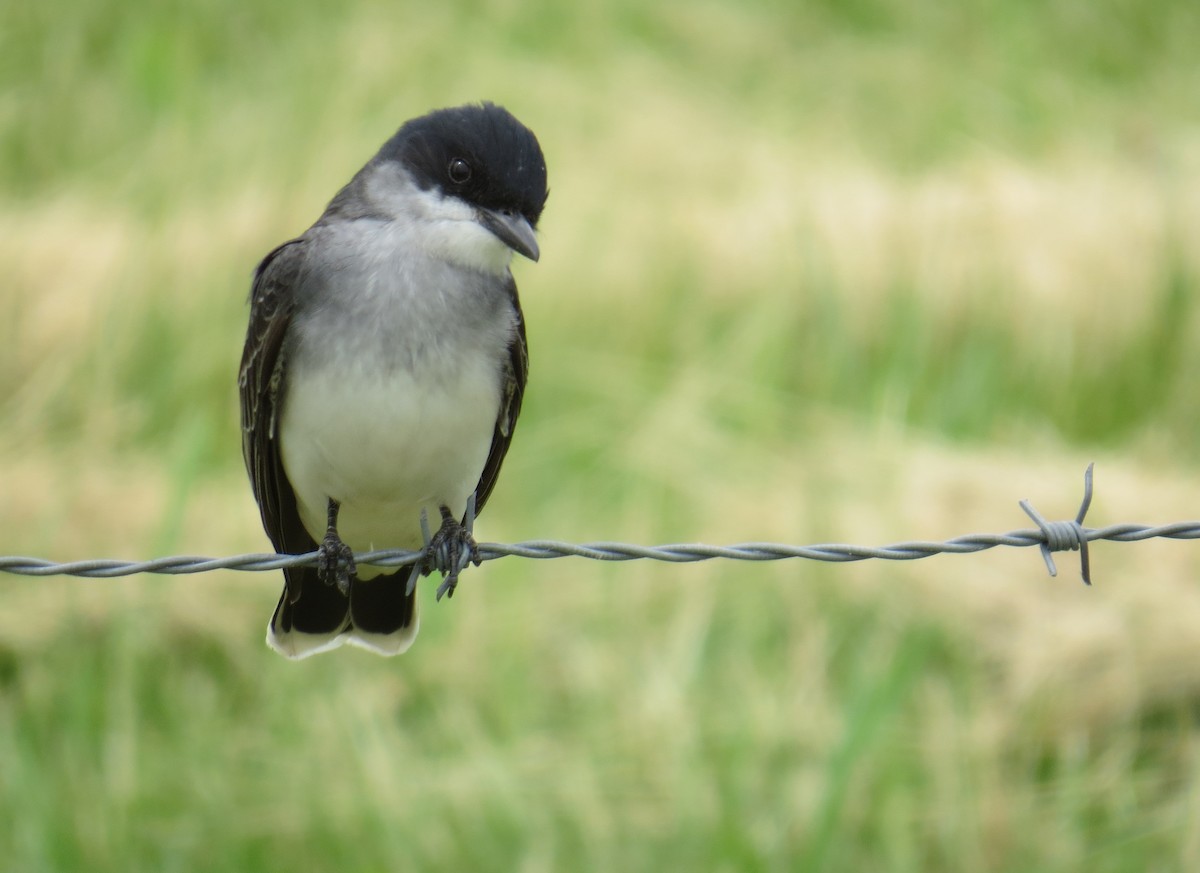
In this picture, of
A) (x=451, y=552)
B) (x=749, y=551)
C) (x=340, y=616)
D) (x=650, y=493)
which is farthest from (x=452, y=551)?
(x=650, y=493)

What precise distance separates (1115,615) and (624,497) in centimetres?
209

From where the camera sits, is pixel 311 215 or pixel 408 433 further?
pixel 311 215

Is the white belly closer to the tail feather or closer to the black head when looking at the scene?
the tail feather

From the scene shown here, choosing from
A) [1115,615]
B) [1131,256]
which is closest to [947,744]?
[1115,615]

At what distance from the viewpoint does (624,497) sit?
687 cm

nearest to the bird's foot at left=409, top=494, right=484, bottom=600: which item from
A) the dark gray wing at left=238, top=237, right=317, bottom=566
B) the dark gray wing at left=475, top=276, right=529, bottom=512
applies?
the dark gray wing at left=475, top=276, right=529, bottom=512

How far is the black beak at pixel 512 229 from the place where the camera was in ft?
12.3

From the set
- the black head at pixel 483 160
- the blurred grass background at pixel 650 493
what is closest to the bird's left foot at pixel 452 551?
the black head at pixel 483 160

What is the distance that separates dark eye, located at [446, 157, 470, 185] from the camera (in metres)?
3.86

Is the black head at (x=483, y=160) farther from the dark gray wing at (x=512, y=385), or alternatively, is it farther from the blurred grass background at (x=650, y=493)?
the blurred grass background at (x=650, y=493)

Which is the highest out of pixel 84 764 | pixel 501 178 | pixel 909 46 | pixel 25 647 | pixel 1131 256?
pixel 909 46

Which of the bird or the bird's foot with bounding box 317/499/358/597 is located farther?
the bird's foot with bounding box 317/499/358/597

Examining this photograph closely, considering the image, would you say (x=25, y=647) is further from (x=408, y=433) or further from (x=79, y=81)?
→ (x=79, y=81)

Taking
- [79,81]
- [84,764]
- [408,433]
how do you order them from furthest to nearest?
[79,81] < [84,764] < [408,433]
